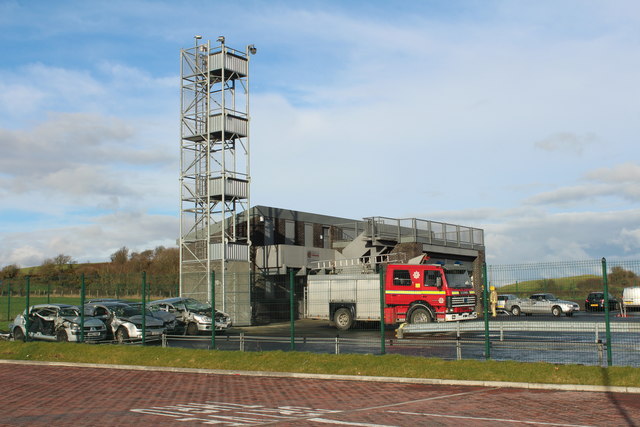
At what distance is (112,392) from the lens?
14297 mm

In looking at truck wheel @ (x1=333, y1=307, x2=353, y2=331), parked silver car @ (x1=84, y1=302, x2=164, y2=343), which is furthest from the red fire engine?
parked silver car @ (x1=84, y1=302, x2=164, y2=343)

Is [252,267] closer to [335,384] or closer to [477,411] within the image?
[335,384]

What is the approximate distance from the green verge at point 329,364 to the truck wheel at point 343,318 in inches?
411

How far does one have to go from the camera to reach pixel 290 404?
12.2 m

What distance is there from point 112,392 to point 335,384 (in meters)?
4.79

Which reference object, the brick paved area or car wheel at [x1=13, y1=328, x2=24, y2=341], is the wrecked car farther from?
the brick paved area

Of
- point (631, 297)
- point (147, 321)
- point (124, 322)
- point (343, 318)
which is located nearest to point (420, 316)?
point (343, 318)

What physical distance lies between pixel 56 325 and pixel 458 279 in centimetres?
1616

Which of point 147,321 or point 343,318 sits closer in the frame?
point 147,321

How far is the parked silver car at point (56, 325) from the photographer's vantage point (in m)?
25.1

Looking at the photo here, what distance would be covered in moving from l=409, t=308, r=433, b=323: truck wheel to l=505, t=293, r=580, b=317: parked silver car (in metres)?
14.9

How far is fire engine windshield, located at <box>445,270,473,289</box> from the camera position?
28.1 m

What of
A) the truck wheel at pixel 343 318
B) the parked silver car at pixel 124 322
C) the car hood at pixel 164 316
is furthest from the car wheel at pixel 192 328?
the truck wheel at pixel 343 318

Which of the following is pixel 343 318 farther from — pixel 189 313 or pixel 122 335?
pixel 122 335
